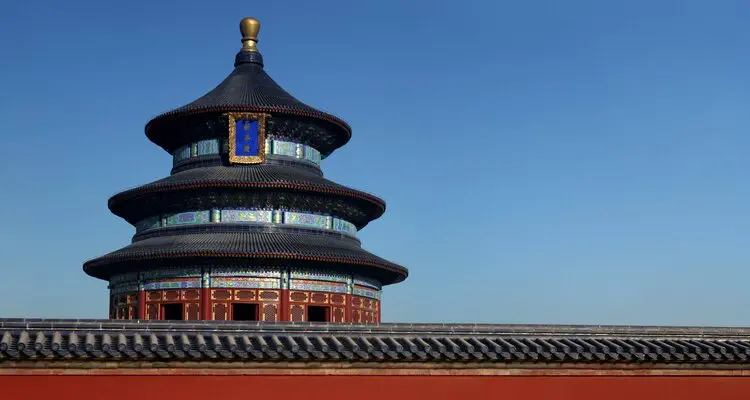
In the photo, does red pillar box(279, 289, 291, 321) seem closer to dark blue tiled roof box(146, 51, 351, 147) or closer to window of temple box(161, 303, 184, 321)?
window of temple box(161, 303, 184, 321)

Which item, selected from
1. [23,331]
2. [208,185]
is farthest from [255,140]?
[23,331]

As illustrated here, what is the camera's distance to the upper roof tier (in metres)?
32.4

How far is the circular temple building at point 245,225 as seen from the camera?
30328mm

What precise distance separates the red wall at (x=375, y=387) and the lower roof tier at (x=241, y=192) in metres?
13.4

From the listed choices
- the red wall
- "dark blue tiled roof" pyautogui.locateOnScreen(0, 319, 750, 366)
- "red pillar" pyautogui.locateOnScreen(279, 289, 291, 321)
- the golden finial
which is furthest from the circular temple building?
the red wall

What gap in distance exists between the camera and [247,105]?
3219cm

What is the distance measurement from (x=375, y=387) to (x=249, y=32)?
68.8 ft

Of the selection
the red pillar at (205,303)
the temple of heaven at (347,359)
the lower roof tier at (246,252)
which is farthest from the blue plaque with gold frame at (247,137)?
the red pillar at (205,303)

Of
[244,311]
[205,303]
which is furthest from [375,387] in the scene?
[244,311]

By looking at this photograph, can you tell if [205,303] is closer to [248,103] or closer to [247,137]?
[247,137]

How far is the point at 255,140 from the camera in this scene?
3219 cm

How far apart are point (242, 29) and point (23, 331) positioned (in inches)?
798

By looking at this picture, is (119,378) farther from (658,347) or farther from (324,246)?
(324,246)

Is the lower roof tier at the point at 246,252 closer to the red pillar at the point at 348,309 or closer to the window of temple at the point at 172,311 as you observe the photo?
the red pillar at the point at 348,309
